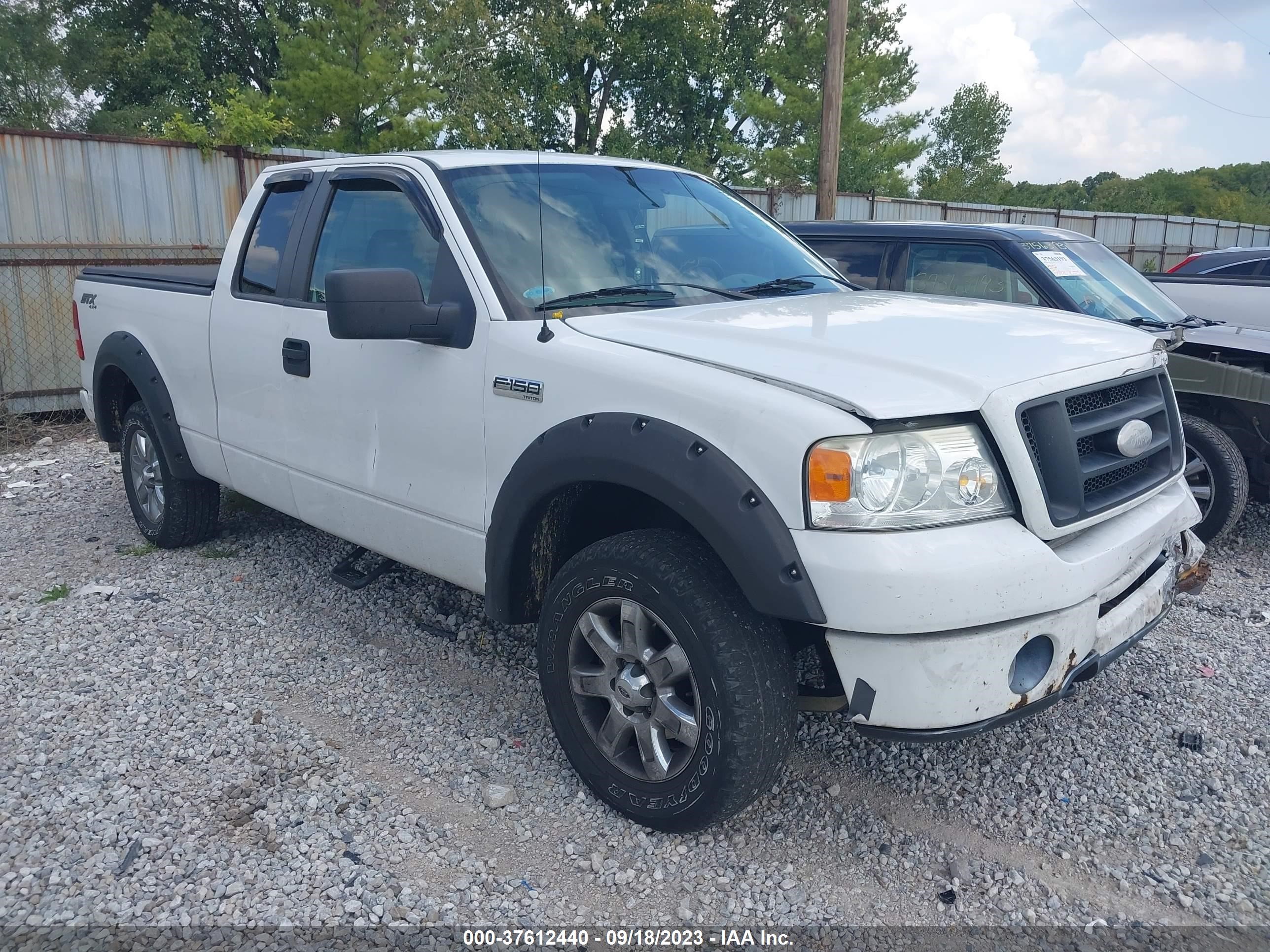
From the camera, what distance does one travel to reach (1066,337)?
3.05 m

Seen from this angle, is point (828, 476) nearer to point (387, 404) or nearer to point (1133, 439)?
point (1133, 439)

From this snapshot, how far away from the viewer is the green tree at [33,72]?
2497 cm

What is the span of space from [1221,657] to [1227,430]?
6.64ft

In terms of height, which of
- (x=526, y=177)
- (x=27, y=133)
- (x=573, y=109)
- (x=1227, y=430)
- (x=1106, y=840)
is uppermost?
(x=573, y=109)

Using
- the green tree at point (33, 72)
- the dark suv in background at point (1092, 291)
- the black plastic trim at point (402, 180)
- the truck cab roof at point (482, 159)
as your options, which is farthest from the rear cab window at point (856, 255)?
the green tree at point (33, 72)

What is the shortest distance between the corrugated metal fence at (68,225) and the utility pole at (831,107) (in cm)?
652

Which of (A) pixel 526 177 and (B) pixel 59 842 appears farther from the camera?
(A) pixel 526 177

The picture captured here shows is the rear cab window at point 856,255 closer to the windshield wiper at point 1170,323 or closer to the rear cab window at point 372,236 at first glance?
the windshield wiper at point 1170,323

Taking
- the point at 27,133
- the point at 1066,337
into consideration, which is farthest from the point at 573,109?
the point at 1066,337

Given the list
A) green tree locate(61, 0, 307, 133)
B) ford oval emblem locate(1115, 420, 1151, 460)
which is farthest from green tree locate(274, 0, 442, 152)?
ford oval emblem locate(1115, 420, 1151, 460)

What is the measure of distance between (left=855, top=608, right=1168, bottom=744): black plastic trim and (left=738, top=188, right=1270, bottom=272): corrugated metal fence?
9818mm

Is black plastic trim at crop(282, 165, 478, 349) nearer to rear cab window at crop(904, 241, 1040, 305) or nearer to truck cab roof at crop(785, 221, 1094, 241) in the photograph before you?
truck cab roof at crop(785, 221, 1094, 241)

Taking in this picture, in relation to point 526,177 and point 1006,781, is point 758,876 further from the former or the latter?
point 526,177

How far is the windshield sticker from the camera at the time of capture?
565 cm
